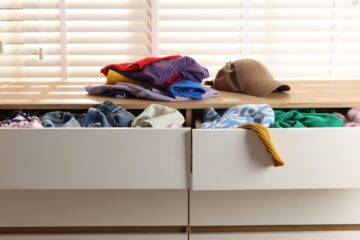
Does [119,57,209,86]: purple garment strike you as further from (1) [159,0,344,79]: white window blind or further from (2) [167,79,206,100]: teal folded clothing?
(1) [159,0,344,79]: white window blind

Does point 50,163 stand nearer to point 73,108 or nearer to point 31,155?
point 31,155

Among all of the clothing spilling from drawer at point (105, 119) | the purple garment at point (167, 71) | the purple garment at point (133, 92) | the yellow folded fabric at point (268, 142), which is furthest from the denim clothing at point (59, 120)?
the yellow folded fabric at point (268, 142)

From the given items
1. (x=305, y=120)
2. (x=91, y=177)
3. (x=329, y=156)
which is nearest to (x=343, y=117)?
(x=305, y=120)

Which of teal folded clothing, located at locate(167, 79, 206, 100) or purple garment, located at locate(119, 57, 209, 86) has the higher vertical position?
purple garment, located at locate(119, 57, 209, 86)

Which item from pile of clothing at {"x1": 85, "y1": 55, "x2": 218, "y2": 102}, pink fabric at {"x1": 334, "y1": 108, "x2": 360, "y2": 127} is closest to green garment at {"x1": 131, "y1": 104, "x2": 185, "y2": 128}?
pile of clothing at {"x1": 85, "y1": 55, "x2": 218, "y2": 102}

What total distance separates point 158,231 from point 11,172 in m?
0.42

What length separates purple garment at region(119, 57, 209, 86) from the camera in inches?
60.2

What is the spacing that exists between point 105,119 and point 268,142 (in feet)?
1.43

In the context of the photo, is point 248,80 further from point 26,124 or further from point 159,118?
point 26,124

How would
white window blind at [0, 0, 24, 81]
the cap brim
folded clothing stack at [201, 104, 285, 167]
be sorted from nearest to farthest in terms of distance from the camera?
folded clothing stack at [201, 104, 285, 167], the cap brim, white window blind at [0, 0, 24, 81]

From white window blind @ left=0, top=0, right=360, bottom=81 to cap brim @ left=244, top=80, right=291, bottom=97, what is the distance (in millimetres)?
420

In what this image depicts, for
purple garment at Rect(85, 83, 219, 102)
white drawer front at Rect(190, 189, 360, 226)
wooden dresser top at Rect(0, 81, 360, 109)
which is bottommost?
white drawer front at Rect(190, 189, 360, 226)

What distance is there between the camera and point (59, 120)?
1415 millimetres

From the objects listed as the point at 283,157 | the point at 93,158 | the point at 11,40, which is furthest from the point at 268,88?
the point at 11,40
